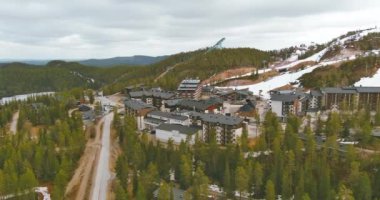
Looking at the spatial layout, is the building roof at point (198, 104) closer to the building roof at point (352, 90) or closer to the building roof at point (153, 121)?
the building roof at point (153, 121)

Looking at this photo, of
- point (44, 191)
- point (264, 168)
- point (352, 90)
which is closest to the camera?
point (264, 168)

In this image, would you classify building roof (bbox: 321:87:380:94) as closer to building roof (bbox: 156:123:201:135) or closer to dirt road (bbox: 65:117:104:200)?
building roof (bbox: 156:123:201:135)

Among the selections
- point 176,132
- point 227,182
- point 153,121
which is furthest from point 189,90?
point 227,182

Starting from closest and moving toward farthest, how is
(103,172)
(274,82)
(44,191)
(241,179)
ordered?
(241,179)
(44,191)
(103,172)
(274,82)

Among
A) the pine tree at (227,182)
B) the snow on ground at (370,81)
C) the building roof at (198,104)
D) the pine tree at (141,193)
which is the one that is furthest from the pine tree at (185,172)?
the snow on ground at (370,81)

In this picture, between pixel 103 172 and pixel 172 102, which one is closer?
pixel 103 172

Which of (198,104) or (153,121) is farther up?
(198,104)

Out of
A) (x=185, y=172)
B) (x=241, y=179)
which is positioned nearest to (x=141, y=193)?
(x=185, y=172)

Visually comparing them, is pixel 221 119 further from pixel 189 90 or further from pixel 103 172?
pixel 189 90

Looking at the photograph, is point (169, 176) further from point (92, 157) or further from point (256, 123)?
point (256, 123)

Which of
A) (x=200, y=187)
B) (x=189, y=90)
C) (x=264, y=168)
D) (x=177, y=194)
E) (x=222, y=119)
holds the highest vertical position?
(x=189, y=90)
